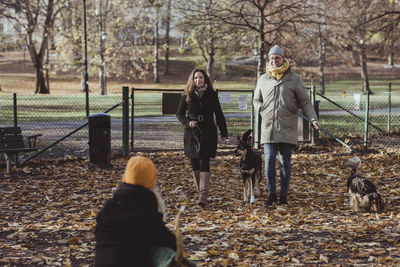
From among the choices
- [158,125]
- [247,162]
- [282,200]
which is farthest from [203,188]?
[158,125]

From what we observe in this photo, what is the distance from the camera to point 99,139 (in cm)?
1105

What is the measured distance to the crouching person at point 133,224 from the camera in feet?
10.7

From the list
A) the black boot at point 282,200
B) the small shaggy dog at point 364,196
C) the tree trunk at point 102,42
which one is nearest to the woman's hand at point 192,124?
the black boot at point 282,200

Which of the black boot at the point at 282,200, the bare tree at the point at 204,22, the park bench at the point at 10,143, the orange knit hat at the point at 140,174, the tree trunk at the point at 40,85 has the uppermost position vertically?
the bare tree at the point at 204,22

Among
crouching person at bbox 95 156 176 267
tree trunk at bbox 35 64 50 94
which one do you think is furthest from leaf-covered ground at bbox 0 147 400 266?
tree trunk at bbox 35 64 50 94

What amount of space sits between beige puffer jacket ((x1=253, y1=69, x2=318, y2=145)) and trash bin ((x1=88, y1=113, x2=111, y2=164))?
4.61 meters

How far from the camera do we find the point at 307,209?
742cm

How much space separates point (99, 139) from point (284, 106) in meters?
4.93

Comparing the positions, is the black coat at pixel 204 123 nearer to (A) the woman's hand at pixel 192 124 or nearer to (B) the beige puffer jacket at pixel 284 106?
(A) the woman's hand at pixel 192 124

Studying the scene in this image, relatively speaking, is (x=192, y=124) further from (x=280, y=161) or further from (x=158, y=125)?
(x=158, y=125)

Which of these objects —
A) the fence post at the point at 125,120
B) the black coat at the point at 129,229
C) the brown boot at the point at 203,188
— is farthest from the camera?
the fence post at the point at 125,120

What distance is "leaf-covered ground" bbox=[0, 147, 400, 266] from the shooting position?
538 centimetres

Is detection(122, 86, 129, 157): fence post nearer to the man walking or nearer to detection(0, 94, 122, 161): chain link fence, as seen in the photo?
detection(0, 94, 122, 161): chain link fence

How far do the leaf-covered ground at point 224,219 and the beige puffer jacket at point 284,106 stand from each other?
102cm
